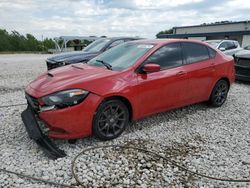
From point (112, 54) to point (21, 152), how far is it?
7.92 ft

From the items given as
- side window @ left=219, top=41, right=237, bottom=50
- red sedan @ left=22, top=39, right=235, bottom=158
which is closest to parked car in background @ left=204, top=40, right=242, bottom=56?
side window @ left=219, top=41, right=237, bottom=50

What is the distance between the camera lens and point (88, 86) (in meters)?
3.52

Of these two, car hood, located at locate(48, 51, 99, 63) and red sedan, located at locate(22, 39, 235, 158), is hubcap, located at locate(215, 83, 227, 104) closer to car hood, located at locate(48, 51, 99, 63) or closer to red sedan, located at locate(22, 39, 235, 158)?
red sedan, located at locate(22, 39, 235, 158)

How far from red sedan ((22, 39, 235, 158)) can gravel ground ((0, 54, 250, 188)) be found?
32cm

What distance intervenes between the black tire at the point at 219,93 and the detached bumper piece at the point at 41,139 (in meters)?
3.61

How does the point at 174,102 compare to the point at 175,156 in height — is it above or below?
above

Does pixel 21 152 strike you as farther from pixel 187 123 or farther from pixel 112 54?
pixel 187 123

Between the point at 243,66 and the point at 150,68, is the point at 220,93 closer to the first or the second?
the point at 150,68

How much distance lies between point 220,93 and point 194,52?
51.1 inches

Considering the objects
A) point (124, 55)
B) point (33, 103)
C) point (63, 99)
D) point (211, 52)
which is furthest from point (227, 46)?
point (33, 103)

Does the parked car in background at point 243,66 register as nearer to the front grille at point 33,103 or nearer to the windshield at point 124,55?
the windshield at point 124,55

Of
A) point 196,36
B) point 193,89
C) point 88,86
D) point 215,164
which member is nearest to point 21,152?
point 88,86

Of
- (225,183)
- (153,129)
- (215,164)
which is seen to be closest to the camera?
(225,183)

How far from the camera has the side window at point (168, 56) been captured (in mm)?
4301
